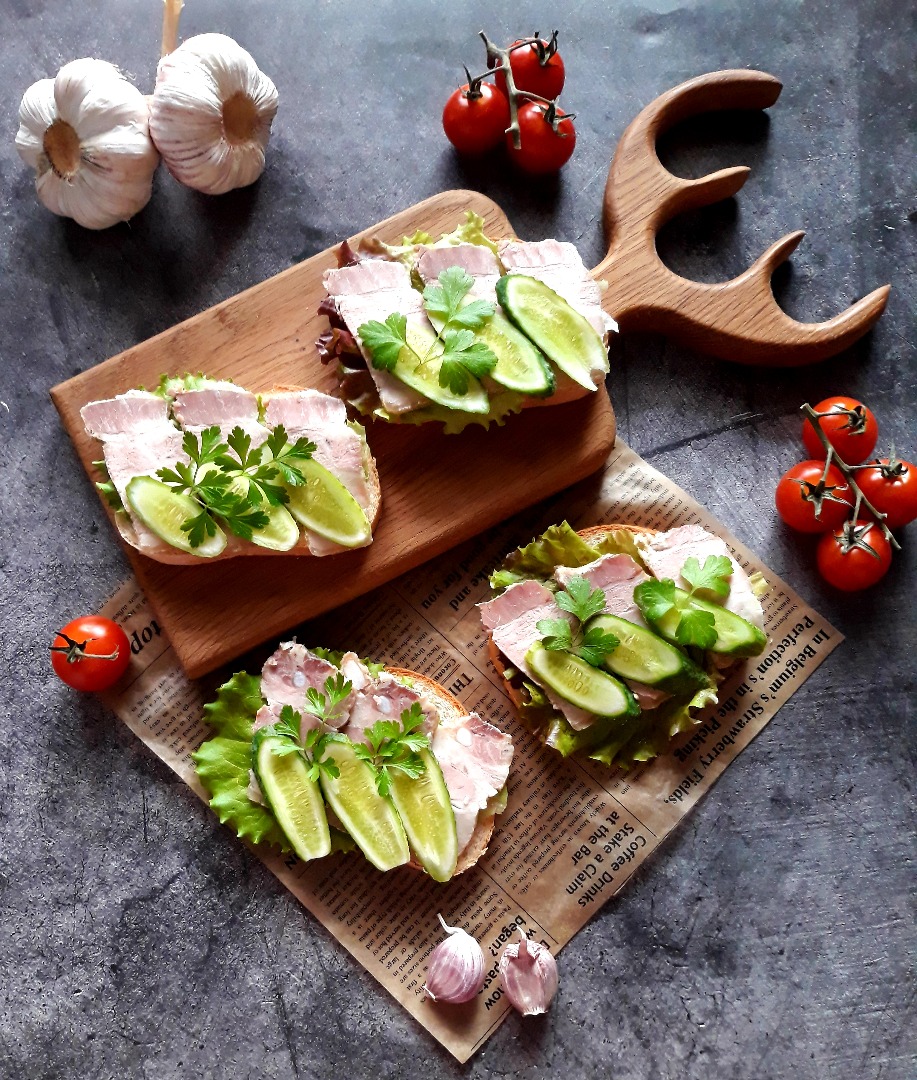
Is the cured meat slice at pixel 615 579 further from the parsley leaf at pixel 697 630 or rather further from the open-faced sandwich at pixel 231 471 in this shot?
the open-faced sandwich at pixel 231 471

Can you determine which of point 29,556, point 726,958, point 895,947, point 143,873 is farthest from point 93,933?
point 895,947

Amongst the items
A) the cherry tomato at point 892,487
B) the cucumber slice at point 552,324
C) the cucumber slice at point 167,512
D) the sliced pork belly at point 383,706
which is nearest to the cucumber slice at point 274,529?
the cucumber slice at point 167,512

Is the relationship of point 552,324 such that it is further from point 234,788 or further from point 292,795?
point 234,788

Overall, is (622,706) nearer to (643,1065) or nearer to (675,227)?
(643,1065)

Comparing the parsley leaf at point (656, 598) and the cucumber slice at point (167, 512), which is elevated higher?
the cucumber slice at point (167, 512)

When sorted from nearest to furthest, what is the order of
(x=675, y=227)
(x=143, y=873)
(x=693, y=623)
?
(x=693, y=623) → (x=143, y=873) → (x=675, y=227)

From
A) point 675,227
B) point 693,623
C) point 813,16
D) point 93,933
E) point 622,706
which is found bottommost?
point 93,933

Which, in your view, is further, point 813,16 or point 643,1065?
point 813,16

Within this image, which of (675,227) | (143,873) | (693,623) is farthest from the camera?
(675,227)
